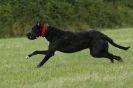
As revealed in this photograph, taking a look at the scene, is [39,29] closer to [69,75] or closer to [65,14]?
[69,75]

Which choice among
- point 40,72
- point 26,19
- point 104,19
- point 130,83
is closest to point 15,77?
point 40,72

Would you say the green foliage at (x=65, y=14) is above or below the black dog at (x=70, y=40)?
below

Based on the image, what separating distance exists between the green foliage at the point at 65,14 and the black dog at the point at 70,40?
20.4 meters

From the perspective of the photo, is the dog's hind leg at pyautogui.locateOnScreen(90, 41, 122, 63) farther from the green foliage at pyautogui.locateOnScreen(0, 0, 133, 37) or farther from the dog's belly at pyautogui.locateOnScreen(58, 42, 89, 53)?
the green foliage at pyautogui.locateOnScreen(0, 0, 133, 37)

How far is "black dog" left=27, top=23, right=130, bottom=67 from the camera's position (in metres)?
12.6

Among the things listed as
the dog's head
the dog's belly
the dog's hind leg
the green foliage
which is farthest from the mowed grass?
the green foliage

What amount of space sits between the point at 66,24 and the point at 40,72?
84.2 ft

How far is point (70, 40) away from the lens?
12844 millimetres

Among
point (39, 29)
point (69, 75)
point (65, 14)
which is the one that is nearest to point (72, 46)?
point (39, 29)

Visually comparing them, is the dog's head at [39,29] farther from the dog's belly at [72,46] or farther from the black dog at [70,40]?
the dog's belly at [72,46]

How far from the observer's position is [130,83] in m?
9.21

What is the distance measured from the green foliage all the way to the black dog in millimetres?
20440

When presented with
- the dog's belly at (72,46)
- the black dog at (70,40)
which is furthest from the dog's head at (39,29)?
the dog's belly at (72,46)

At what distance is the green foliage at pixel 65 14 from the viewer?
33812 mm
